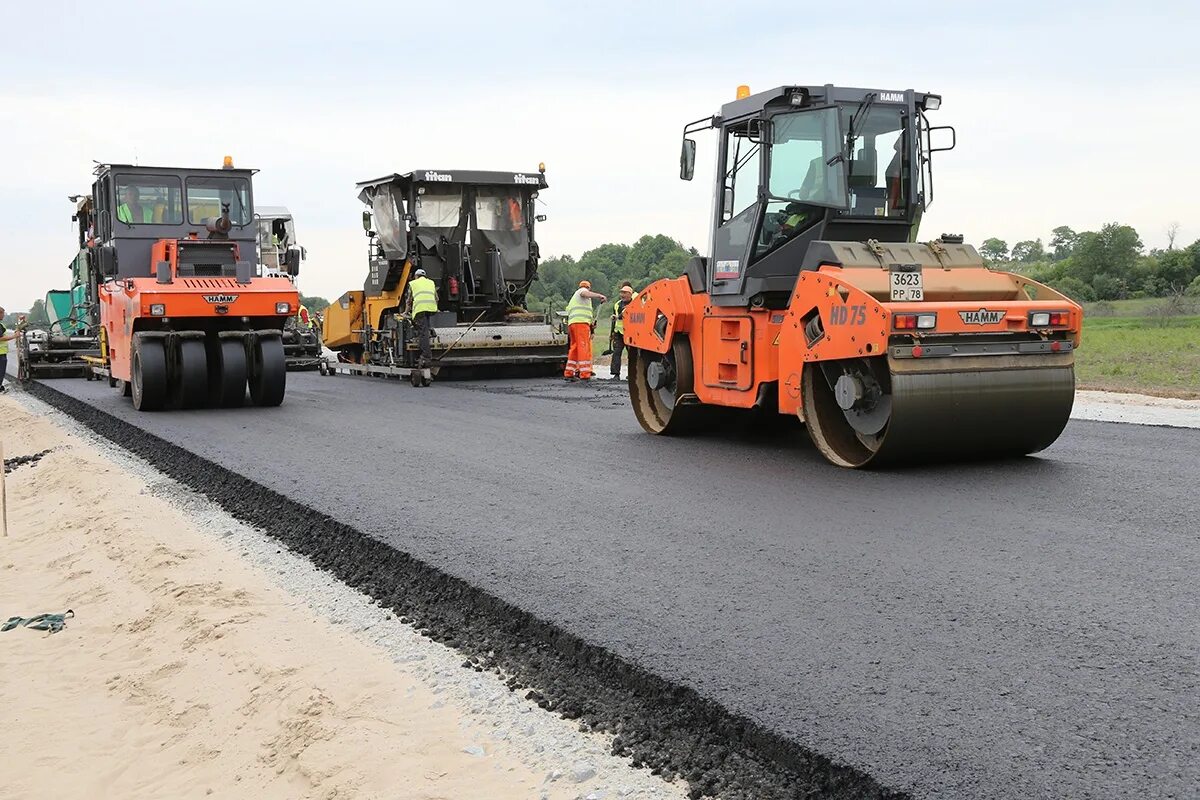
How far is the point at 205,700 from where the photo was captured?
14.5 feet

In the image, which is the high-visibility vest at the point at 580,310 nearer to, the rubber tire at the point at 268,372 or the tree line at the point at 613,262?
the rubber tire at the point at 268,372

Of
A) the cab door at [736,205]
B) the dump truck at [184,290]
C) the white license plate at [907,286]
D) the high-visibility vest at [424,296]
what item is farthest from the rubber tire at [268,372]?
the white license plate at [907,286]

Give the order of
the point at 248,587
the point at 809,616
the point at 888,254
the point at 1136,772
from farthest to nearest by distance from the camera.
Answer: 1. the point at 888,254
2. the point at 248,587
3. the point at 809,616
4. the point at 1136,772

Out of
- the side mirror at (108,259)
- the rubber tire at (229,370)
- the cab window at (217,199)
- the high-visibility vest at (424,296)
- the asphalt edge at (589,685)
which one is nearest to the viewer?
the asphalt edge at (589,685)

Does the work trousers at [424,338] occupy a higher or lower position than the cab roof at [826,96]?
lower

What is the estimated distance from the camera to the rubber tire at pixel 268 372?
43.3 feet

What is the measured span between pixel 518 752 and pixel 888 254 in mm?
5264

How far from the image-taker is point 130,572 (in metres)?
6.26

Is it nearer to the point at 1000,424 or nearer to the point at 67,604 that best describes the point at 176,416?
the point at 67,604

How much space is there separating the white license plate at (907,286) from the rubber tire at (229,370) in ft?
26.5

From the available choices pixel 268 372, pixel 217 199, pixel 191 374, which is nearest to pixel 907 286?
pixel 268 372

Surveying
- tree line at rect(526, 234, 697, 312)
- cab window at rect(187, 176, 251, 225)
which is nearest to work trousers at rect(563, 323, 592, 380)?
cab window at rect(187, 176, 251, 225)

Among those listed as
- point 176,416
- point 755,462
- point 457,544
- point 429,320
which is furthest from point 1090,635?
point 429,320

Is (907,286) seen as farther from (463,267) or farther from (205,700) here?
(463,267)
